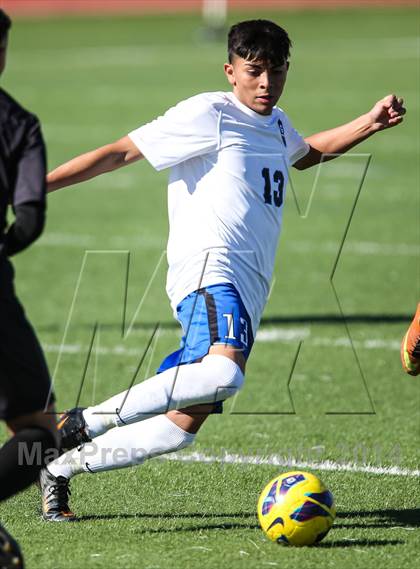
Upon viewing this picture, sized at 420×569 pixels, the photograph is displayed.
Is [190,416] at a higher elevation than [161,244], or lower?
higher

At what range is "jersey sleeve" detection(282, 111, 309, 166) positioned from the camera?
216 inches

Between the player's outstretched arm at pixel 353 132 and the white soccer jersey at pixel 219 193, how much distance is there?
495 mm

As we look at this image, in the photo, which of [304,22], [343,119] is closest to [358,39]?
[304,22]

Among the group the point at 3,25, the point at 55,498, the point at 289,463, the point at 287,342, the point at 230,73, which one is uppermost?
the point at 3,25

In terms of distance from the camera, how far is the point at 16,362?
4.05 metres

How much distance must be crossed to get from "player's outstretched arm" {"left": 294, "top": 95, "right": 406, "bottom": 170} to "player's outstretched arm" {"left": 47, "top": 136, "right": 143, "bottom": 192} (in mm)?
1017

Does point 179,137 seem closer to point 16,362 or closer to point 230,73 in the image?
point 230,73

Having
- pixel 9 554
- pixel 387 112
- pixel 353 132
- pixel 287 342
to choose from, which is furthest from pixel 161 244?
pixel 9 554

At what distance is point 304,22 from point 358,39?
4181 millimetres

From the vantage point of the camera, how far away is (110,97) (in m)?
24.4

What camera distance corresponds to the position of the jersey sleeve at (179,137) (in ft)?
16.9

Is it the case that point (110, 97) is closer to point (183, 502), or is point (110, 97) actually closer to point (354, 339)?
point (354, 339)

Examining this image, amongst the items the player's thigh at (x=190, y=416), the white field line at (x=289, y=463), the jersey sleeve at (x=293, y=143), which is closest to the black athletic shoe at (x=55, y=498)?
the player's thigh at (x=190, y=416)

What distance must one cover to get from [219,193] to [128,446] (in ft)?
3.93
